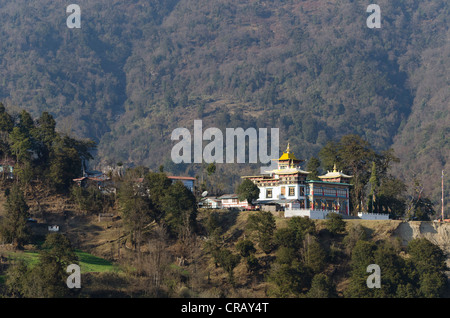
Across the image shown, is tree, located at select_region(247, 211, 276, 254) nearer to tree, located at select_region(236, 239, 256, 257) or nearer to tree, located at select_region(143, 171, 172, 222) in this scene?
tree, located at select_region(236, 239, 256, 257)

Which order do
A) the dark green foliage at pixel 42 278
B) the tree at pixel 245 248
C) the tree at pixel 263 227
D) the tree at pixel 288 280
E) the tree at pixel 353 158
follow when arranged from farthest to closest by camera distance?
the tree at pixel 353 158
the tree at pixel 263 227
the tree at pixel 245 248
the tree at pixel 288 280
the dark green foliage at pixel 42 278

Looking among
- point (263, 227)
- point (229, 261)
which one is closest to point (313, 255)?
point (263, 227)

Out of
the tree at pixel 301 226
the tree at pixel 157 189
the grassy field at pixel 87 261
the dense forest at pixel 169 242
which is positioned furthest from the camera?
the tree at pixel 157 189

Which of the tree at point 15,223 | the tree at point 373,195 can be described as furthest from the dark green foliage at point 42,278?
the tree at point 373,195

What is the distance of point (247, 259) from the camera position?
280 ft

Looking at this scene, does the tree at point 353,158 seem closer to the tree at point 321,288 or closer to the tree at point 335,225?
the tree at point 335,225

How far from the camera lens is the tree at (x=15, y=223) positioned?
281 feet

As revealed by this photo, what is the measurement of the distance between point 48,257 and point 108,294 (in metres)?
7.09

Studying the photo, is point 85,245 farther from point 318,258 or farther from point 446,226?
point 446,226

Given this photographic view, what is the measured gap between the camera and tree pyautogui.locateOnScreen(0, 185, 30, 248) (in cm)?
8562

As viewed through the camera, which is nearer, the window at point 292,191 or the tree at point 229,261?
the tree at point 229,261
